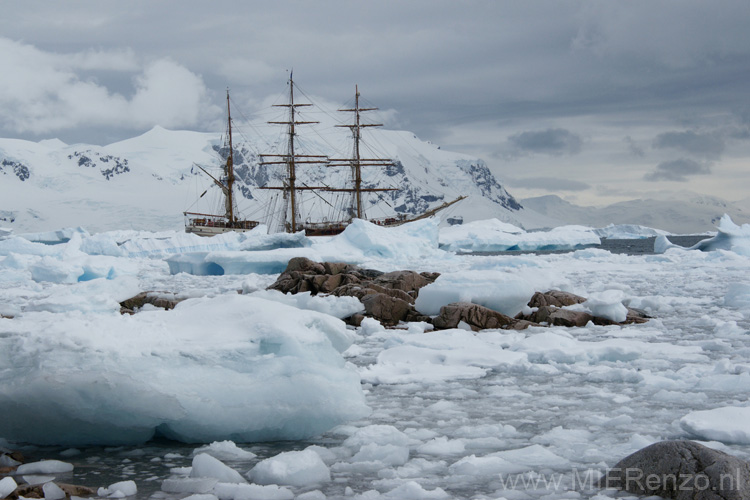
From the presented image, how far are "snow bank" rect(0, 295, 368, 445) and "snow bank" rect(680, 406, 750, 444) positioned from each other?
219 cm

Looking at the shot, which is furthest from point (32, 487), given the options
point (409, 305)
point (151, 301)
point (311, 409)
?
point (151, 301)

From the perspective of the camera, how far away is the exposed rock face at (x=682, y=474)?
3135 millimetres

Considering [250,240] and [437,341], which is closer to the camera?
[437,341]

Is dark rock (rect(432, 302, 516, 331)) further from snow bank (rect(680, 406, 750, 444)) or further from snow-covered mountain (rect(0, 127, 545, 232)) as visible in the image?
snow-covered mountain (rect(0, 127, 545, 232))

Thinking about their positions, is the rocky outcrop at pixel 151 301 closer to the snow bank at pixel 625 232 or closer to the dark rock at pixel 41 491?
the dark rock at pixel 41 491

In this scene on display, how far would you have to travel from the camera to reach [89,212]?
4461 inches

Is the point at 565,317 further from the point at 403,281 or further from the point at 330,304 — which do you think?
the point at 403,281

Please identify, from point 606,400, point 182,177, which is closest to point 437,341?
point 606,400

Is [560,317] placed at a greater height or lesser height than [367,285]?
lesser

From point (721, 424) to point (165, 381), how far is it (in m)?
3.57

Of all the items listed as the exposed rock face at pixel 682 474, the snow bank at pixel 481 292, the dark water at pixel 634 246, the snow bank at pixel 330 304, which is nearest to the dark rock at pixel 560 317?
the snow bank at pixel 481 292

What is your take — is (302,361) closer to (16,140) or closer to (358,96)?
(358,96)

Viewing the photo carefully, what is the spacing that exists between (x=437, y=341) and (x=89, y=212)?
116745 mm

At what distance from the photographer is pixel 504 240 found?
61469mm
